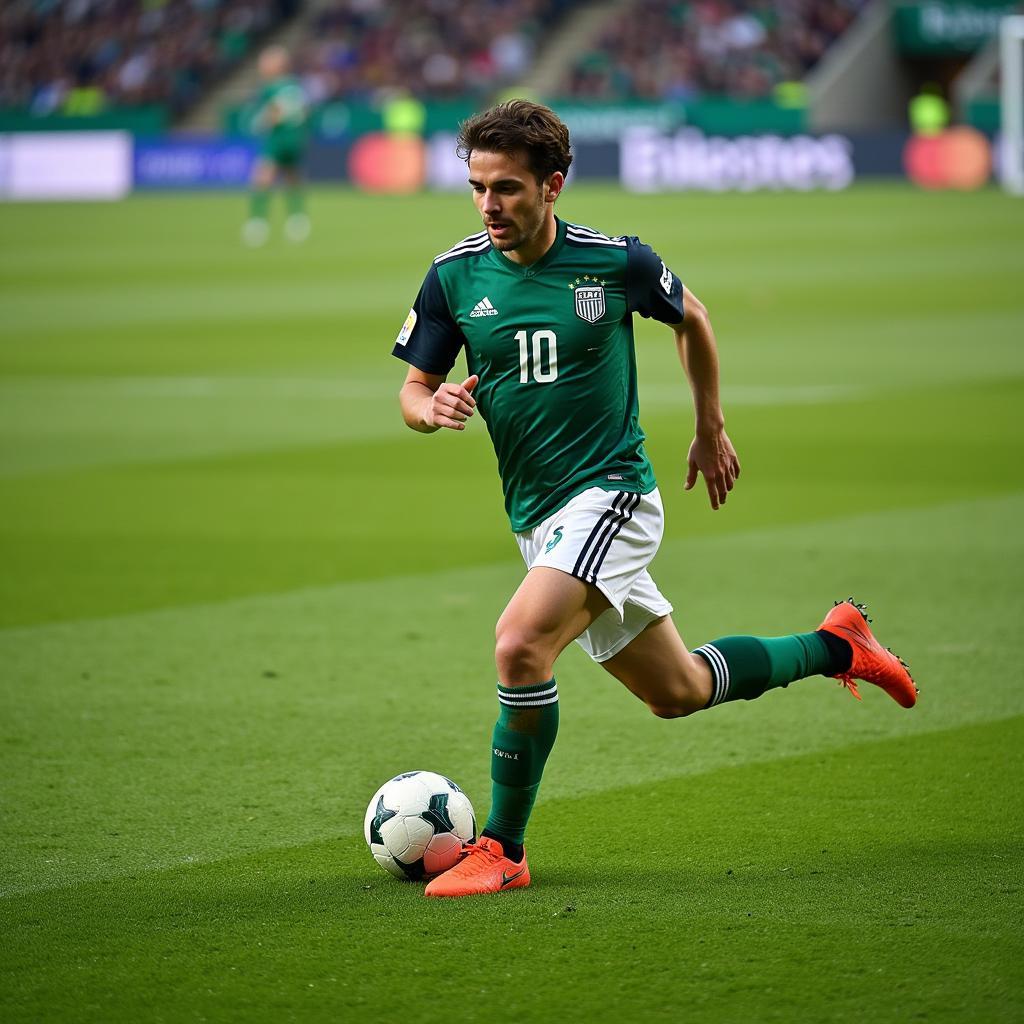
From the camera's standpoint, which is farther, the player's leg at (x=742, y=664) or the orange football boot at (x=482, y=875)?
the player's leg at (x=742, y=664)

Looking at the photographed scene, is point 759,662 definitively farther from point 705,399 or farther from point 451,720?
point 451,720

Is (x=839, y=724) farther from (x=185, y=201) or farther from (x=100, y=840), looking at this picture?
(x=185, y=201)

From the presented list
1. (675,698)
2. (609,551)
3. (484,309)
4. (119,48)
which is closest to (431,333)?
(484,309)

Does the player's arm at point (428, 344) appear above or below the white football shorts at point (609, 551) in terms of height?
above

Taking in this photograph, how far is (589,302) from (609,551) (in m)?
0.68

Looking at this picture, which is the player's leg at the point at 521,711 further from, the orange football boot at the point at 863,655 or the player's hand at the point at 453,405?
the orange football boot at the point at 863,655

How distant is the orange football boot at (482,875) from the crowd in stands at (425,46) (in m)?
44.6

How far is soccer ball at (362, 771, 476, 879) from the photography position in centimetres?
483

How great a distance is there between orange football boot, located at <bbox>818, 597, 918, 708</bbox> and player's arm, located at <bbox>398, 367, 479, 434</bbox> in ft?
4.71

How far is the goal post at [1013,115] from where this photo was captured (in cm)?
3738

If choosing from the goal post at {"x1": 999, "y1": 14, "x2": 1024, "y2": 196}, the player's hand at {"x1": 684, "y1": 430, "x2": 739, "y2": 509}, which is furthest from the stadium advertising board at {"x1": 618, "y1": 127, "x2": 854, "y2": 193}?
the player's hand at {"x1": 684, "y1": 430, "x2": 739, "y2": 509}

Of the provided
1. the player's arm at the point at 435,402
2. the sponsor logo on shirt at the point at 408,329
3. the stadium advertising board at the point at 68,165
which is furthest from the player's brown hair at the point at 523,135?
the stadium advertising board at the point at 68,165

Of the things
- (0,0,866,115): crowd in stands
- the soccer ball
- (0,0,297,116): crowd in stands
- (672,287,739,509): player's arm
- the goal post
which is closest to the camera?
the soccer ball

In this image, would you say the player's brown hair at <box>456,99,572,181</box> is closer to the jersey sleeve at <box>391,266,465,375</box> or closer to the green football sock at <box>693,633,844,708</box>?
the jersey sleeve at <box>391,266,465,375</box>
